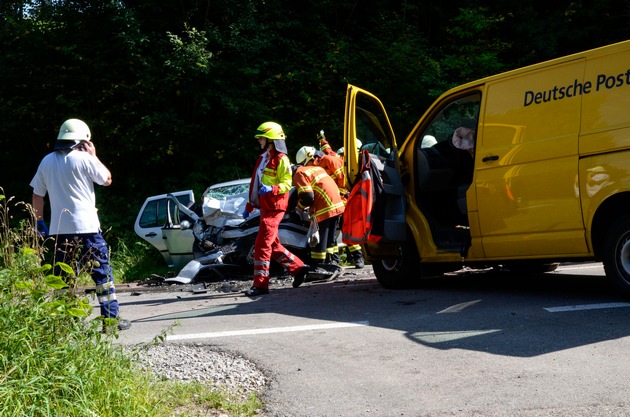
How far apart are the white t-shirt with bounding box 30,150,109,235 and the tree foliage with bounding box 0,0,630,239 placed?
512 inches

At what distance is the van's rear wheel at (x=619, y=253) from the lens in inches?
235

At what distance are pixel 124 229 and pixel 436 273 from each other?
12.8 metres

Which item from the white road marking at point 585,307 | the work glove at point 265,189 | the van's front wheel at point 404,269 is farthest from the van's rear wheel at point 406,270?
the white road marking at point 585,307

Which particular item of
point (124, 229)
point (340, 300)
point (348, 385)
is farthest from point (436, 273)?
point (124, 229)

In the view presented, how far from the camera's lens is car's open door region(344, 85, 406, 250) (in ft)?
25.8

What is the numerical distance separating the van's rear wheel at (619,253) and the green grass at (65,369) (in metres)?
3.49

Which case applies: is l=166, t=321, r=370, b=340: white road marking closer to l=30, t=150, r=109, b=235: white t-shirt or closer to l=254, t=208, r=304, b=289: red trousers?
l=30, t=150, r=109, b=235: white t-shirt

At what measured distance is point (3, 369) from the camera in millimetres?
3381

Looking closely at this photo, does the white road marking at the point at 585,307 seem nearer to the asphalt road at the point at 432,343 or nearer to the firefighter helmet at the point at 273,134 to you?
the asphalt road at the point at 432,343

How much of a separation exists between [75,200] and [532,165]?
4121 mm

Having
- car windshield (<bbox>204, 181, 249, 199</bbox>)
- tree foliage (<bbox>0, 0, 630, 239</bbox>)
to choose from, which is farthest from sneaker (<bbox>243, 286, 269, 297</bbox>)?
tree foliage (<bbox>0, 0, 630, 239</bbox>)

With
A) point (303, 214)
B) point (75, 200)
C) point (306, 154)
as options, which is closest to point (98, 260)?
point (75, 200)

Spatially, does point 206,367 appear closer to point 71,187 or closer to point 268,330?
point 268,330

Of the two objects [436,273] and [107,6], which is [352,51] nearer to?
[107,6]
